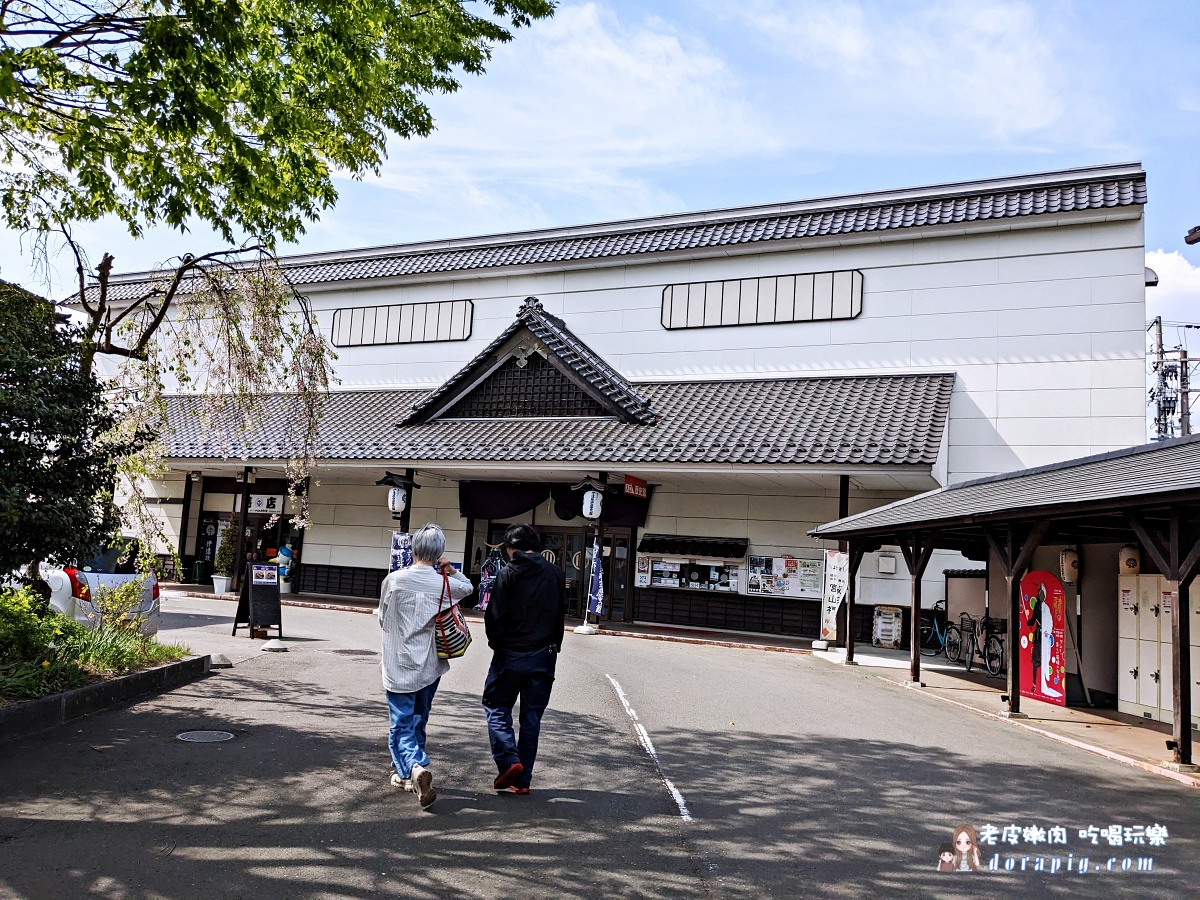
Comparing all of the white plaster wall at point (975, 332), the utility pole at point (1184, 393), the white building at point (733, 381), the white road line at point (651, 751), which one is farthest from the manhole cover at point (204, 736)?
the utility pole at point (1184, 393)

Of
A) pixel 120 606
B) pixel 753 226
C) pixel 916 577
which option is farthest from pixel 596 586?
pixel 120 606

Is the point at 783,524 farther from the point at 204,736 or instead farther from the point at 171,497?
the point at 171,497

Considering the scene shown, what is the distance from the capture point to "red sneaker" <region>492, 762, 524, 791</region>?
5754 millimetres

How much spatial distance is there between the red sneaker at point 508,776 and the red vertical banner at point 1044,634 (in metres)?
7.62

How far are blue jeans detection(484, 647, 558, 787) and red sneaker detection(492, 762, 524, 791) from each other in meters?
0.05

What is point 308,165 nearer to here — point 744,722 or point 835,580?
point 744,722

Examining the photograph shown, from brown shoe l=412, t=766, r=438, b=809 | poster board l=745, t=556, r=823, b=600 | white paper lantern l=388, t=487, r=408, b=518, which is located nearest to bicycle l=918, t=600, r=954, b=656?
poster board l=745, t=556, r=823, b=600

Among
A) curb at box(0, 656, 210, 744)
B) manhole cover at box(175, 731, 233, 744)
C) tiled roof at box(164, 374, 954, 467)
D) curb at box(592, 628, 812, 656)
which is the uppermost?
tiled roof at box(164, 374, 954, 467)

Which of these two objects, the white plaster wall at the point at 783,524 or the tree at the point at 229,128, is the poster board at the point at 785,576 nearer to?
the white plaster wall at the point at 783,524

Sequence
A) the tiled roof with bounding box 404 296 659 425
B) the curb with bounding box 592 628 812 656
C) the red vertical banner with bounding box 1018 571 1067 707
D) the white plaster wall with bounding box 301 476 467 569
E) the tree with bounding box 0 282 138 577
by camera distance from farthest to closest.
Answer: the white plaster wall with bounding box 301 476 467 569 < the tiled roof with bounding box 404 296 659 425 < the curb with bounding box 592 628 812 656 < the red vertical banner with bounding box 1018 571 1067 707 < the tree with bounding box 0 282 138 577

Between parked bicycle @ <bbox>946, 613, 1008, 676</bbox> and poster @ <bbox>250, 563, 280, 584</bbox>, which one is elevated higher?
poster @ <bbox>250, 563, 280, 584</bbox>

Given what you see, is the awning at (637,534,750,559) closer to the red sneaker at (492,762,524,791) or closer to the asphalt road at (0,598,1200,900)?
the asphalt road at (0,598,1200,900)

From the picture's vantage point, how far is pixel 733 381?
68.1 ft

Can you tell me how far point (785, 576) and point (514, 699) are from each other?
46.3 feet
